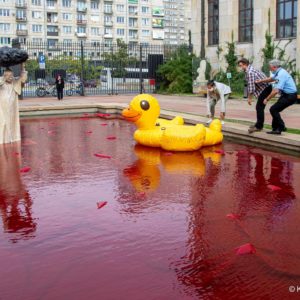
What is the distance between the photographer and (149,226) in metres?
4.98

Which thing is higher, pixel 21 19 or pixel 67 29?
pixel 21 19

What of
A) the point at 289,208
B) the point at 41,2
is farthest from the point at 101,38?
the point at 289,208

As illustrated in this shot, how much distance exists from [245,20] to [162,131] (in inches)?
728

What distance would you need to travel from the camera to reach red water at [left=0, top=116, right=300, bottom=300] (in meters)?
3.70

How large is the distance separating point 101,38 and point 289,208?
8846 centimetres

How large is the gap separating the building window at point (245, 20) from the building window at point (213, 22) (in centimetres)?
179

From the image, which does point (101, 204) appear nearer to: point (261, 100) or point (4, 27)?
point (261, 100)

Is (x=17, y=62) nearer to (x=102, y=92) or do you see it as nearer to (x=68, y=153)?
(x=68, y=153)

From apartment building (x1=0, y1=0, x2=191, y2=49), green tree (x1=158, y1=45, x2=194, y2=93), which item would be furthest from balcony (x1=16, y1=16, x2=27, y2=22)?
green tree (x1=158, y1=45, x2=194, y2=93)

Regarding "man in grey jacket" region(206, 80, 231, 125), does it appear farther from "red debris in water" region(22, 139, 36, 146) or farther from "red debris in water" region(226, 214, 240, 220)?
"red debris in water" region(226, 214, 240, 220)

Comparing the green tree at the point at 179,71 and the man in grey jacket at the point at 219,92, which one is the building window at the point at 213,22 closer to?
the green tree at the point at 179,71

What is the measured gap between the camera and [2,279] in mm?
3791

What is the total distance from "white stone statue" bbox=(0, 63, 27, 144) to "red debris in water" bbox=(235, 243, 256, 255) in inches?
270

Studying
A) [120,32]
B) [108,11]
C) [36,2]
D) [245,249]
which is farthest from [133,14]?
[245,249]
